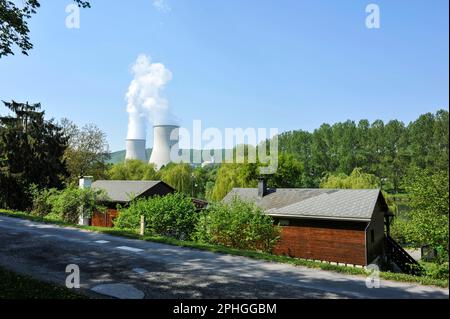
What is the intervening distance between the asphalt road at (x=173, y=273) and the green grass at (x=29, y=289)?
1.81ft

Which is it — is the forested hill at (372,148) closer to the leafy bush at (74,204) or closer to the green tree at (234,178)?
the green tree at (234,178)

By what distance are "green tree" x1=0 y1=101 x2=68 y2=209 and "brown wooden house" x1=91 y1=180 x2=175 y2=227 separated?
5.28 metres

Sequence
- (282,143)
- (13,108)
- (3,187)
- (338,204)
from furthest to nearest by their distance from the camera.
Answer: (282,143) < (13,108) < (3,187) < (338,204)

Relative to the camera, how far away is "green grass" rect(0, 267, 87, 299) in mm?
7582

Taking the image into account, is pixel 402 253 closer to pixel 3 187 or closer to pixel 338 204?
pixel 338 204

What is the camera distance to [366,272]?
10750 millimetres

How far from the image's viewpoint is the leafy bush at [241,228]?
17328mm

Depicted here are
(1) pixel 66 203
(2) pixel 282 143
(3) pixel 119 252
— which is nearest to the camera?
(3) pixel 119 252

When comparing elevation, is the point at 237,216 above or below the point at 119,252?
above

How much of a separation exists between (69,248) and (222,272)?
6849 mm

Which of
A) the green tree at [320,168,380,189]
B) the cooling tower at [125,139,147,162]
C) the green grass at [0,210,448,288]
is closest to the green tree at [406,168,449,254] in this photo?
the green grass at [0,210,448,288]

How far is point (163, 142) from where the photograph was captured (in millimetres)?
83562
